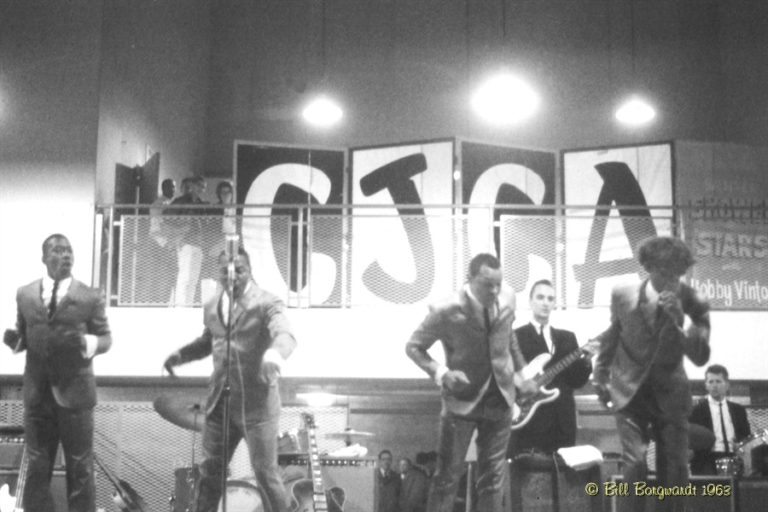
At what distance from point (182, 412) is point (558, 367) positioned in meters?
3.12

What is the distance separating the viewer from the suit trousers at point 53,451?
7344mm

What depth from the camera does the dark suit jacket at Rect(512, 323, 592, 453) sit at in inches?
342

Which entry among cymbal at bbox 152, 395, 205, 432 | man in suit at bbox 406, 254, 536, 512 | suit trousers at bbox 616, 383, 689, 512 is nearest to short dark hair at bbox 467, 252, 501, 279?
man in suit at bbox 406, 254, 536, 512

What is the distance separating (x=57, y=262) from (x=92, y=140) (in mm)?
5695

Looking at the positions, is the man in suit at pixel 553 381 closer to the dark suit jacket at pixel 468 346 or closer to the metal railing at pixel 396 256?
the dark suit jacket at pixel 468 346

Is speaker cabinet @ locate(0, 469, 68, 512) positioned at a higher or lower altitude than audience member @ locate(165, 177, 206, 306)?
lower

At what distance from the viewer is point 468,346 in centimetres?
686

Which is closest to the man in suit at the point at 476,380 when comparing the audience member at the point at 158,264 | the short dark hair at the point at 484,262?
the short dark hair at the point at 484,262

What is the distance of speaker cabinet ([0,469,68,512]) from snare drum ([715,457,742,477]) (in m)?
5.14

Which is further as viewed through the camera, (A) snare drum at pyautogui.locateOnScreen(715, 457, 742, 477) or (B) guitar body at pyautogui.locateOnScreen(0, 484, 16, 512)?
(A) snare drum at pyautogui.locateOnScreen(715, 457, 742, 477)

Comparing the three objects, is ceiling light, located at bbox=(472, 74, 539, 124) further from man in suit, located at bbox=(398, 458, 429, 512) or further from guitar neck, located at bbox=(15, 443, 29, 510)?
guitar neck, located at bbox=(15, 443, 29, 510)

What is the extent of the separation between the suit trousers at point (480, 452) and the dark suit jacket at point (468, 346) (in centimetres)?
7

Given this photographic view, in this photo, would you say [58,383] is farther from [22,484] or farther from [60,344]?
[22,484]

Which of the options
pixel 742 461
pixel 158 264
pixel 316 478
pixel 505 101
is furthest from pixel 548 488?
pixel 505 101
